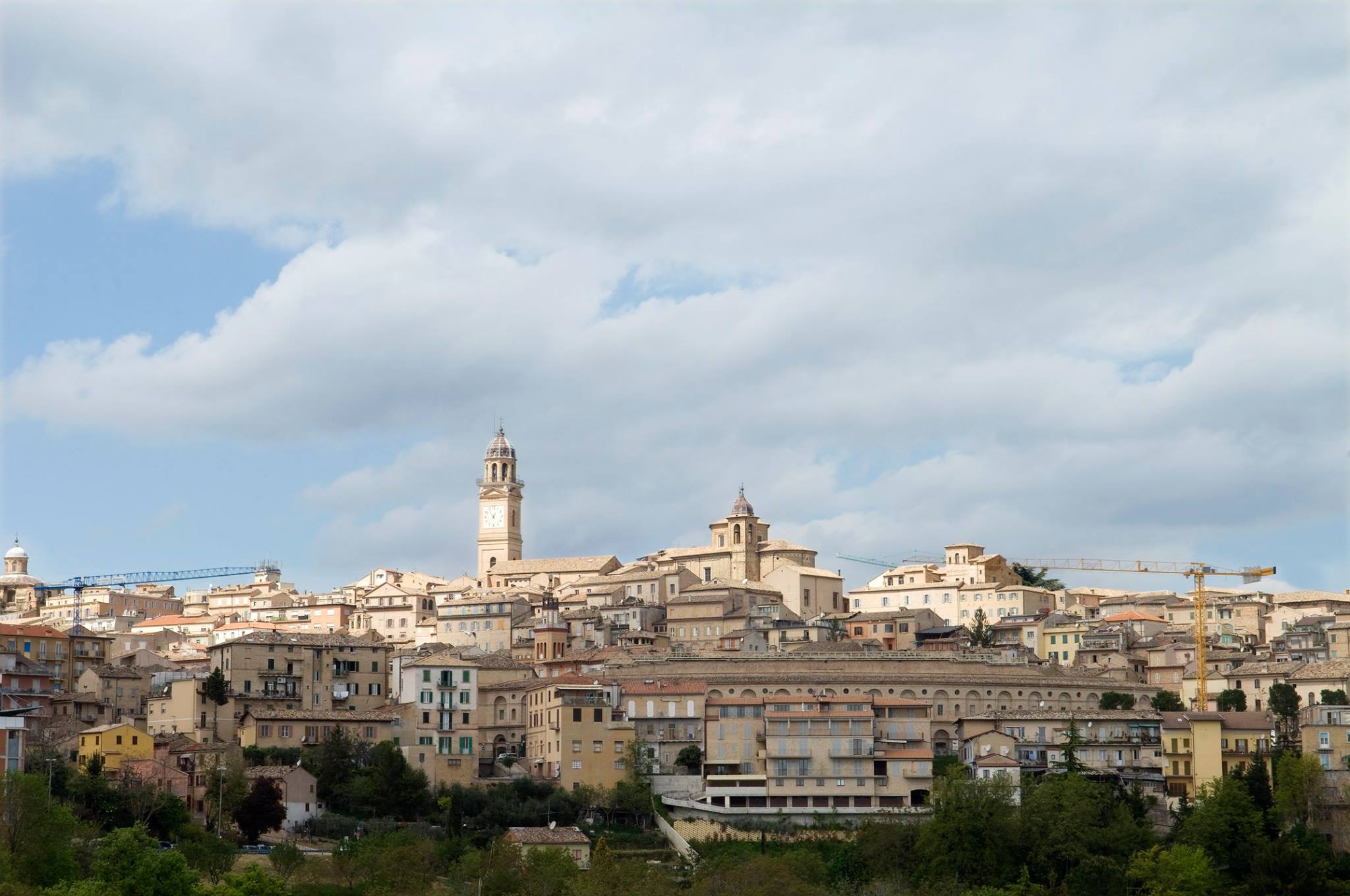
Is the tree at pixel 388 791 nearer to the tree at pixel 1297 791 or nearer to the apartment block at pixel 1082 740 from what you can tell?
the apartment block at pixel 1082 740

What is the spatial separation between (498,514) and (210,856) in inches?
3004

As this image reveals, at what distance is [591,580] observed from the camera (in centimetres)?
12494

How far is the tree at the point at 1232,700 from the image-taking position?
9081 centimetres

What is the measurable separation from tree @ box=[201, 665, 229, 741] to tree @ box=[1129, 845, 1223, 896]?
3528 cm

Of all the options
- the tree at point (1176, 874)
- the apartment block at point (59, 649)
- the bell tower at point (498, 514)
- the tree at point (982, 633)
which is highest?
the bell tower at point (498, 514)

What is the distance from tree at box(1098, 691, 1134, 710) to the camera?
90.4 meters

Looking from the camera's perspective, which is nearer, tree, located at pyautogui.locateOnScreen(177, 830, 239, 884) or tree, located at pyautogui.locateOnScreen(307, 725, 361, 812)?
tree, located at pyautogui.locateOnScreen(177, 830, 239, 884)

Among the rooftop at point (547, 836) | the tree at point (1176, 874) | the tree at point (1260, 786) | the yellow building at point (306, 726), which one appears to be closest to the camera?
the tree at point (1176, 874)

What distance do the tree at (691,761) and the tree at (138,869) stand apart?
961 inches

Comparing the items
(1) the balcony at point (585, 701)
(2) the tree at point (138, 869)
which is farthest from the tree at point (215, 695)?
(2) the tree at point (138, 869)

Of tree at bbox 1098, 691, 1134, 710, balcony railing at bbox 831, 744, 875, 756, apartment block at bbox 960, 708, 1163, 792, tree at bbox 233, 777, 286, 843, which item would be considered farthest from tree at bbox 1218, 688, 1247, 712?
tree at bbox 233, 777, 286, 843

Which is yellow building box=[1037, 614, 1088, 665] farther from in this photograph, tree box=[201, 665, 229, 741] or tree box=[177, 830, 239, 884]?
tree box=[177, 830, 239, 884]

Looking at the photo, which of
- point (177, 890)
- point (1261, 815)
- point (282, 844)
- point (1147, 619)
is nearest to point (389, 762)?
point (282, 844)

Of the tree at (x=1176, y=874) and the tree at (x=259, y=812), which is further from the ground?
the tree at (x=259, y=812)
